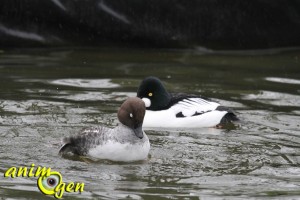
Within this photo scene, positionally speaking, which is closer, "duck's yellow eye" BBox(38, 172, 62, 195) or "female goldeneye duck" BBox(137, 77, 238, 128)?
"duck's yellow eye" BBox(38, 172, 62, 195)

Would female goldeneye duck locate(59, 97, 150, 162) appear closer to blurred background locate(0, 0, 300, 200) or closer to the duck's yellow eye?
blurred background locate(0, 0, 300, 200)

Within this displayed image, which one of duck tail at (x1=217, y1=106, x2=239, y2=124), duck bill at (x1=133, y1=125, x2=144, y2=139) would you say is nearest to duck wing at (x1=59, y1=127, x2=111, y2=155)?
duck bill at (x1=133, y1=125, x2=144, y2=139)

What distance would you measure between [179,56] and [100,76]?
231 cm

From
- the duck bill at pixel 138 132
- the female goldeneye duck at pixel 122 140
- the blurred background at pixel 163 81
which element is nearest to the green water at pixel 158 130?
the blurred background at pixel 163 81

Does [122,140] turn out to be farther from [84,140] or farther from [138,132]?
[84,140]

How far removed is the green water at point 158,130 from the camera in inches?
314

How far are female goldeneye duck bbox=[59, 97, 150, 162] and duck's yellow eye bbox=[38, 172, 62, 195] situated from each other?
32.3 inches

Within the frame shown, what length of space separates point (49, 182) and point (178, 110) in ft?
12.0

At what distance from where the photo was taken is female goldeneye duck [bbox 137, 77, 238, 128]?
10922mm

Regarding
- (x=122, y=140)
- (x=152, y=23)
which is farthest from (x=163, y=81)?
(x=122, y=140)

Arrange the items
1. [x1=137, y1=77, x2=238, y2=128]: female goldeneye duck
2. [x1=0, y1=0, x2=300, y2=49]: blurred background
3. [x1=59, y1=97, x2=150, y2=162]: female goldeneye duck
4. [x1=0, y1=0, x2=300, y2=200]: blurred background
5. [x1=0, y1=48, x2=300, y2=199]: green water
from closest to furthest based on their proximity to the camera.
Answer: [x1=0, y1=48, x2=300, y2=199]: green water, [x1=0, y1=0, x2=300, y2=200]: blurred background, [x1=59, y1=97, x2=150, y2=162]: female goldeneye duck, [x1=137, y1=77, x2=238, y2=128]: female goldeneye duck, [x1=0, y1=0, x2=300, y2=49]: blurred background

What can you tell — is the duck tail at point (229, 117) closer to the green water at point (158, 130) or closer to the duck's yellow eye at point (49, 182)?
the green water at point (158, 130)

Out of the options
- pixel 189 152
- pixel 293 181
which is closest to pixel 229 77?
pixel 189 152

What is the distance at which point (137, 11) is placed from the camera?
1518 cm
